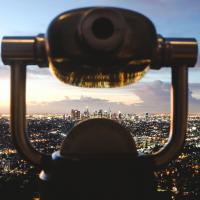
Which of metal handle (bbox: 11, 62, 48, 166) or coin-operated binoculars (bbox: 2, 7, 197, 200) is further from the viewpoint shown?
metal handle (bbox: 11, 62, 48, 166)

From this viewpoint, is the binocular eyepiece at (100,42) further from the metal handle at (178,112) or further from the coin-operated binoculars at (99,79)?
the metal handle at (178,112)

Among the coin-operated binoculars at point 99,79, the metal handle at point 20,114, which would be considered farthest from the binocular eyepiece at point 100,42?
the metal handle at point 20,114

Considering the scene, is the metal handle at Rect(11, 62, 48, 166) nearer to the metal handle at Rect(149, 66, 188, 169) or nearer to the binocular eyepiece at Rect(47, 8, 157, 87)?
the binocular eyepiece at Rect(47, 8, 157, 87)

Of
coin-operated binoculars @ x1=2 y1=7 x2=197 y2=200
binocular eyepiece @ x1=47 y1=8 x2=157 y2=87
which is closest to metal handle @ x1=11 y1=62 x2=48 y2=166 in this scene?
coin-operated binoculars @ x1=2 y1=7 x2=197 y2=200

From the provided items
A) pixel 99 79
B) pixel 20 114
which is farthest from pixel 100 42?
pixel 20 114

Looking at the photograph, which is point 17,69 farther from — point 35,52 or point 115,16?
point 115,16

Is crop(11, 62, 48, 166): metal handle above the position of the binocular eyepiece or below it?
below

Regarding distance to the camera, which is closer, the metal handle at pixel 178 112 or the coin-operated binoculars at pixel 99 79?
the coin-operated binoculars at pixel 99 79
